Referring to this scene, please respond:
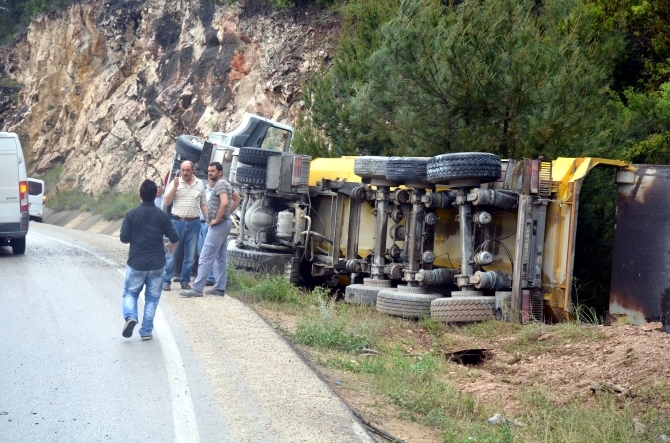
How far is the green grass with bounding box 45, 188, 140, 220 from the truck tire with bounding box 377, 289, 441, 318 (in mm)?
20588

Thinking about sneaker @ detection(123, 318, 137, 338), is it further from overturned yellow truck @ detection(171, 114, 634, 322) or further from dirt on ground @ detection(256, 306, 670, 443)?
overturned yellow truck @ detection(171, 114, 634, 322)

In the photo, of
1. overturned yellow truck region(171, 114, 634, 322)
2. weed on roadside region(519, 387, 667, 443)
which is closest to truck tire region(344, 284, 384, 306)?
overturned yellow truck region(171, 114, 634, 322)

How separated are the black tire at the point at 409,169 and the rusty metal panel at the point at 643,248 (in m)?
2.40

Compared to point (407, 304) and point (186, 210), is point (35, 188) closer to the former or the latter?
point (186, 210)

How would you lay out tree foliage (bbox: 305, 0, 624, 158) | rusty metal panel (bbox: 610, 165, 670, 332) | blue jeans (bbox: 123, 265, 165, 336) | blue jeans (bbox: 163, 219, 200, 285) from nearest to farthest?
blue jeans (bbox: 123, 265, 165, 336) < rusty metal panel (bbox: 610, 165, 670, 332) < blue jeans (bbox: 163, 219, 200, 285) < tree foliage (bbox: 305, 0, 624, 158)

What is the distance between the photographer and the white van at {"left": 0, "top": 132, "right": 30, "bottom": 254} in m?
16.0

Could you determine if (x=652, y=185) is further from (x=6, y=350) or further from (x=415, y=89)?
(x=6, y=350)

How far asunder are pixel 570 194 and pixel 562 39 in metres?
5.27

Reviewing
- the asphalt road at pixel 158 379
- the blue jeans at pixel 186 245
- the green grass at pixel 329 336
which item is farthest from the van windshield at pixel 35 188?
the green grass at pixel 329 336

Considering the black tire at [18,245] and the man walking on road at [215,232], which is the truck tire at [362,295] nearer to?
the man walking on road at [215,232]

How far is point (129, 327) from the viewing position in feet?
28.0

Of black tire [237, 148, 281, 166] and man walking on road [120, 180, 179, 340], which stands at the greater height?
black tire [237, 148, 281, 166]

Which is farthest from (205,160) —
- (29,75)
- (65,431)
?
(29,75)

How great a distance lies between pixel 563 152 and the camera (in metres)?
13.3
